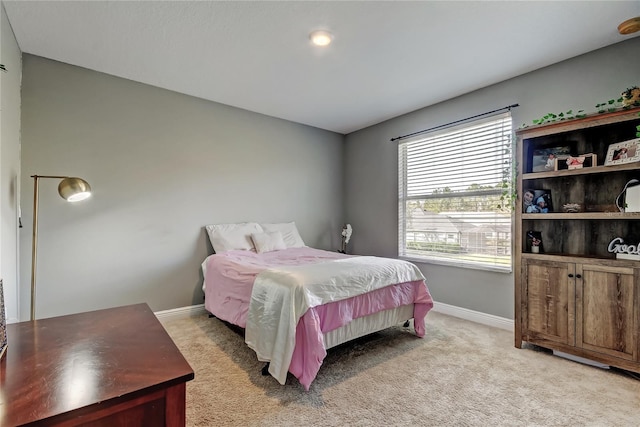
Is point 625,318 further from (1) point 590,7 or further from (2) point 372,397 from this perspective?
(1) point 590,7

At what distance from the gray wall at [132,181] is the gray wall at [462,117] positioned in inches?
47.8

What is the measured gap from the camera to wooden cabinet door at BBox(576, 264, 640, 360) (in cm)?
210

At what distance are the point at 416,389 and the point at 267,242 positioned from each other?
2.19 m

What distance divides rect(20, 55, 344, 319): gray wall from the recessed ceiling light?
1.78 meters

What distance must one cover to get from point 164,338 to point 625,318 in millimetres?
2866

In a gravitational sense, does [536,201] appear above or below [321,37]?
below

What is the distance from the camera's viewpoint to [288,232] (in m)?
4.07

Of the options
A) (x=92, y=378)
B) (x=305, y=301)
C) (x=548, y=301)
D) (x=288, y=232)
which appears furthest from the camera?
(x=288, y=232)

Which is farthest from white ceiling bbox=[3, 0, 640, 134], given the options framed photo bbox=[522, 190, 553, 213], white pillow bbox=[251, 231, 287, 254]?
white pillow bbox=[251, 231, 287, 254]

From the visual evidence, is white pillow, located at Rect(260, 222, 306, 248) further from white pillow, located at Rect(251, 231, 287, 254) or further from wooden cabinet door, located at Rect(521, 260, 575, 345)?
wooden cabinet door, located at Rect(521, 260, 575, 345)

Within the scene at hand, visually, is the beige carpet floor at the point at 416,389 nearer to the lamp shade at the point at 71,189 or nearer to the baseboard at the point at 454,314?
the baseboard at the point at 454,314

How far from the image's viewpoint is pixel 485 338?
2.83 metres

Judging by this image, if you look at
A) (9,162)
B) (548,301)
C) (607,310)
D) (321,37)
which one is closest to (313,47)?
(321,37)

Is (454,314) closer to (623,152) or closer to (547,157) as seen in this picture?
(547,157)
